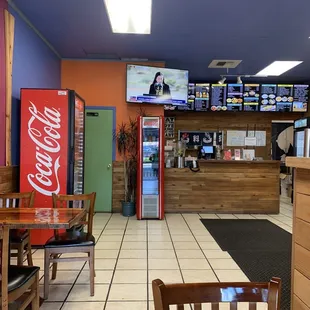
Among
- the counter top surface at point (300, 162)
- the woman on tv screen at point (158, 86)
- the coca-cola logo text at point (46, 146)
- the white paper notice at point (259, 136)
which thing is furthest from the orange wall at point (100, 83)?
the counter top surface at point (300, 162)

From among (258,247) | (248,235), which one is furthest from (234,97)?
(258,247)

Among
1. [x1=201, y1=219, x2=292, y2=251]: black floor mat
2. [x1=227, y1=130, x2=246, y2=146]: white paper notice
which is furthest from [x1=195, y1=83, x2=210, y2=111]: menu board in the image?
[x1=201, y1=219, x2=292, y2=251]: black floor mat

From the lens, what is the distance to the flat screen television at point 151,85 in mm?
5934

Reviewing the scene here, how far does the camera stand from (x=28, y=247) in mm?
3055

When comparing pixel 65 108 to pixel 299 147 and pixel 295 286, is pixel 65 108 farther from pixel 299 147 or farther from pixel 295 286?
pixel 299 147

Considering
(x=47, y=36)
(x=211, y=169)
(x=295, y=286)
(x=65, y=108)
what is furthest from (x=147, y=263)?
(x=47, y=36)

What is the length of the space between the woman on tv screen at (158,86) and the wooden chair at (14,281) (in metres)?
4.50

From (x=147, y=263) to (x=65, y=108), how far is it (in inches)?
88.2

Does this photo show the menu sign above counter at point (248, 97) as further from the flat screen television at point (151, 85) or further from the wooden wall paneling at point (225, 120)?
the flat screen television at point (151, 85)

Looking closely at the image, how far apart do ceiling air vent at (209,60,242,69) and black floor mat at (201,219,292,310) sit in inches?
130

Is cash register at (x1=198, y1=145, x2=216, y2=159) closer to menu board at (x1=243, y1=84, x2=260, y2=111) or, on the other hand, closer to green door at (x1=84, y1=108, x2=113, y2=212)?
menu board at (x1=243, y1=84, x2=260, y2=111)

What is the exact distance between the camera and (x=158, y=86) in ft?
19.6

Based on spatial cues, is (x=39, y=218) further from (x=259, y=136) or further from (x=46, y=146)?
(x=259, y=136)

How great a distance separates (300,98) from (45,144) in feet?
20.7
